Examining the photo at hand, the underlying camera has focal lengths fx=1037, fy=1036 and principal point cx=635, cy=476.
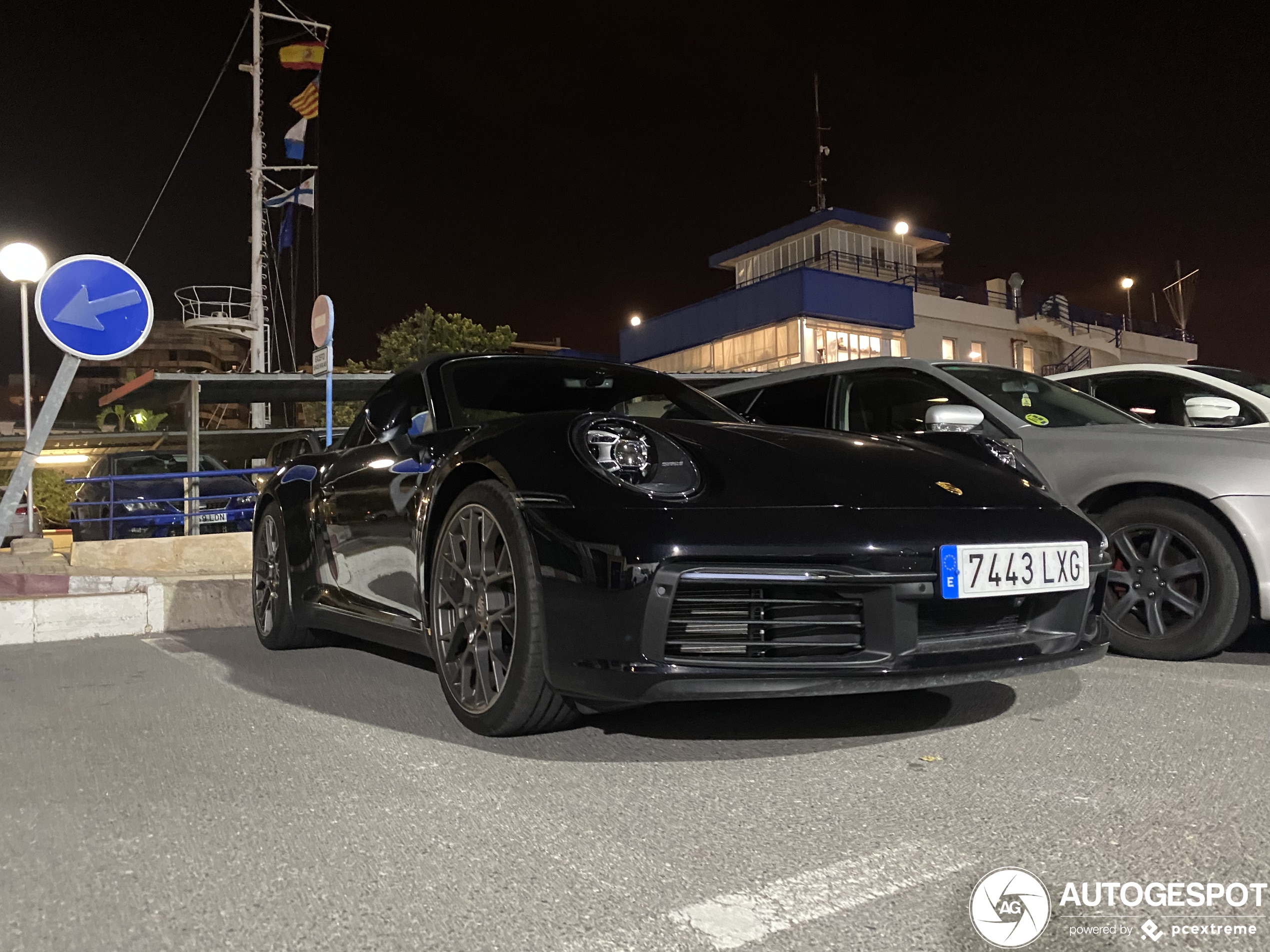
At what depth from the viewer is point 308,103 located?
80.5ft

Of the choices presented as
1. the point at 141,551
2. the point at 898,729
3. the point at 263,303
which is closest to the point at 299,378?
the point at 263,303

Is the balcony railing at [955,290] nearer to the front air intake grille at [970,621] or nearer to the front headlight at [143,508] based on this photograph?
the front headlight at [143,508]

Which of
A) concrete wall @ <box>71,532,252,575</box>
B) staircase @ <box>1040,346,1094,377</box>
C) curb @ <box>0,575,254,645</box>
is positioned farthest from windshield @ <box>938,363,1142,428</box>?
staircase @ <box>1040,346,1094,377</box>

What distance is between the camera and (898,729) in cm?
303

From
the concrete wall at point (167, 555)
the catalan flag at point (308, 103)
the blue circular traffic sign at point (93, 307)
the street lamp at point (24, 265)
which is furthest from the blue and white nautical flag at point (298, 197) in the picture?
the blue circular traffic sign at point (93, 307)

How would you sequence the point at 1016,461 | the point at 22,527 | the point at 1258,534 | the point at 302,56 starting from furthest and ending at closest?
the point at 302,56 → the point at 22,527 → the point at 1258,534 → the point at 1016,461

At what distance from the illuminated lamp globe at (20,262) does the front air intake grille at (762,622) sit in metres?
8.31

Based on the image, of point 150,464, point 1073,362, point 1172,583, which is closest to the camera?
point 1172,583

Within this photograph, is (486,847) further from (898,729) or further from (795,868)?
(898,729)

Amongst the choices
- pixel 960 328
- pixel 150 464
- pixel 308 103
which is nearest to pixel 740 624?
pixel 150 464

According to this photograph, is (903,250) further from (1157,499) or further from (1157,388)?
(1157,499)

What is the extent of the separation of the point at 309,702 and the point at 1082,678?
2797mm

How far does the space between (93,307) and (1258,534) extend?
5827 millimetres

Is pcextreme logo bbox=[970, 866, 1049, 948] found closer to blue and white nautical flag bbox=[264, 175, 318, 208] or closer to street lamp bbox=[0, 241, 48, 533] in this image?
street lamp bbox=[0, 241, 48, 533]
